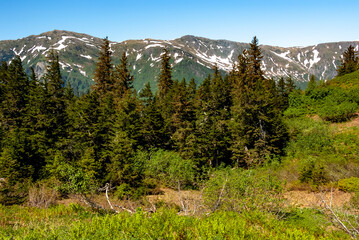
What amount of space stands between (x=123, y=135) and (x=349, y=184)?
1905 centimetres

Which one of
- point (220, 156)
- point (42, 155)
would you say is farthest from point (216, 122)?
point (42, 155)

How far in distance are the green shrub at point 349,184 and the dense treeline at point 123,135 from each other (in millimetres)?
7055

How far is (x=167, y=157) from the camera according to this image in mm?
25391

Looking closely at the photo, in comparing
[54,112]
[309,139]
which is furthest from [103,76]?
[309,139]

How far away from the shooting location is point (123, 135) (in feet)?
66.4

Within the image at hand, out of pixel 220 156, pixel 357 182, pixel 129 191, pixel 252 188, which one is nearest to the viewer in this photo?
pixel 252 188

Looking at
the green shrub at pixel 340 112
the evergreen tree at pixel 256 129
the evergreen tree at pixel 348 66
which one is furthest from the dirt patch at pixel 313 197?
the evergreen tree at pixel 348 66

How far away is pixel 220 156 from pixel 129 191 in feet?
39.2

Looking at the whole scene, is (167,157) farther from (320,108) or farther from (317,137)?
(320,108)

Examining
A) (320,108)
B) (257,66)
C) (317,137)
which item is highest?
(257,66)

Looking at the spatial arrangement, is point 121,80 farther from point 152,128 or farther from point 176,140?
point 176,140

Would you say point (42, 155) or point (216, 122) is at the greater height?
point (216, 122)

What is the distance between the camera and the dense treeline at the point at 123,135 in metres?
20.0

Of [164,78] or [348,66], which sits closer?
[164,78]
